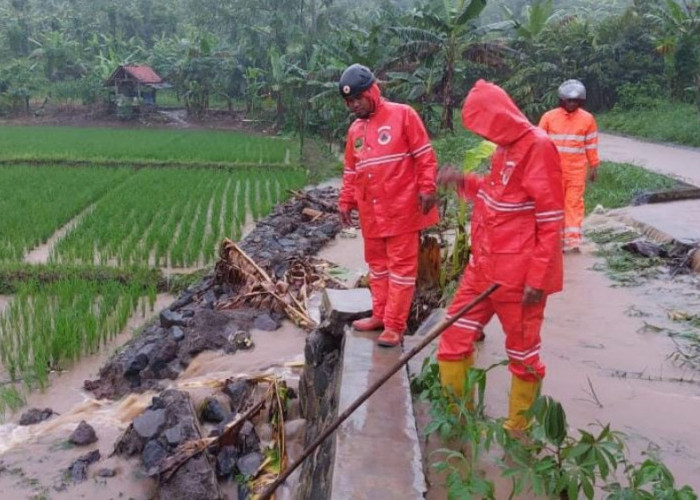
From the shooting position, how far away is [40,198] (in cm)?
1153

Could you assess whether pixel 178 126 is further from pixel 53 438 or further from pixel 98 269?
pixel 53 438

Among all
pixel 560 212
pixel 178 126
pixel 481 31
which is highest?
pixel 481 31

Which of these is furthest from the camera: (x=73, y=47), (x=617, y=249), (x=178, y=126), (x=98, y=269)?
(x=73, y=47)

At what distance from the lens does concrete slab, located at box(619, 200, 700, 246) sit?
6.22 meters

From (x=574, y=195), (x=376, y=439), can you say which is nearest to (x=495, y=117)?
(x=376, y=439)

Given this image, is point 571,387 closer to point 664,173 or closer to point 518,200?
point 518,200

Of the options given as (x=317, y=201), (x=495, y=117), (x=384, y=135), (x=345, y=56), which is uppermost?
(x=345, y=56)

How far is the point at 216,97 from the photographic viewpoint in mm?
28734

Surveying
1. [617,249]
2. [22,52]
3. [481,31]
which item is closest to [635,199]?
[617,249]

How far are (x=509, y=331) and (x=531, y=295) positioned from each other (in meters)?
0.21

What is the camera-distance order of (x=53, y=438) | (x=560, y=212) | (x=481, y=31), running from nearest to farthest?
(x=560, y=212) < (x=53, y=438) < (x=481, y=31)

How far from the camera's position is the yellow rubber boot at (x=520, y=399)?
9.00ft

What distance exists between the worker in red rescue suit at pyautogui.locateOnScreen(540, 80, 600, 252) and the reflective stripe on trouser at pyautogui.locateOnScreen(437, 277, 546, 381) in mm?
3453

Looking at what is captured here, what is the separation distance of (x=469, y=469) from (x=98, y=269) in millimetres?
6347
